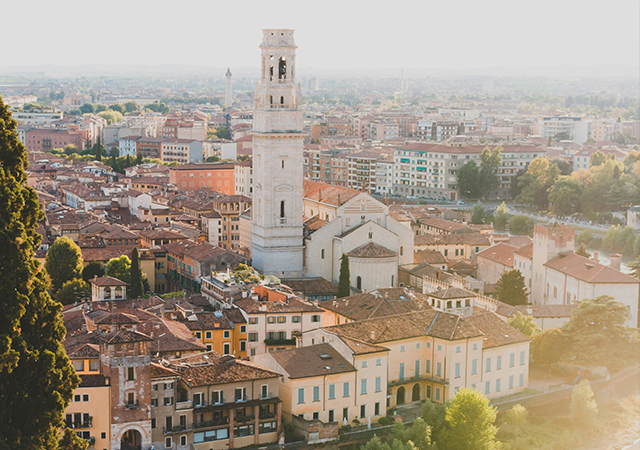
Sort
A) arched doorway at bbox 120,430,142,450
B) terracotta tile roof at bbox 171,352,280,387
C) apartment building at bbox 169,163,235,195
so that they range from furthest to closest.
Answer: apartment building at bbox 169,163,235,195, terracotta tile roof at bbox 171,352,280,387, arched doorway at bbox 120,430,142,450

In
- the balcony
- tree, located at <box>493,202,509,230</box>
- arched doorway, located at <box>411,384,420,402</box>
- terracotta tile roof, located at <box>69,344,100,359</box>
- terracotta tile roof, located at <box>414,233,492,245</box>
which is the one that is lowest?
tree, located at <box>493,202,509,230</box>

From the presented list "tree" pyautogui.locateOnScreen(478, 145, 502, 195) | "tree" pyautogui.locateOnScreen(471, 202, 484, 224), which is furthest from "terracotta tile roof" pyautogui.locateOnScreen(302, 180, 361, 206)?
"tree" pyautogui.locateOnScreen(478, 145, 502, 195)

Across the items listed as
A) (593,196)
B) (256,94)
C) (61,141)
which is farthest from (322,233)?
(61,141)

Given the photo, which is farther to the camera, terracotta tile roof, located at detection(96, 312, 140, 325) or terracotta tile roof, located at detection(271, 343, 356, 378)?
terracotta tile roof, located at detection(96, 312, 140, 325)

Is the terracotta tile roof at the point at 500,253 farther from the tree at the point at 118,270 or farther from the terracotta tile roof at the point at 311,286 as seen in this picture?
the tree at the point at 118,270

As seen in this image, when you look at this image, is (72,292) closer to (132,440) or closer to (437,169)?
(132,440)

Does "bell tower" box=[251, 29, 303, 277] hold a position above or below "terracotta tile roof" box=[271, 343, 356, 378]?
above

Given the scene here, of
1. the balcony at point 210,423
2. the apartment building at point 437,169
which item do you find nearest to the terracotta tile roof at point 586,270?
the balcony at point 210,423

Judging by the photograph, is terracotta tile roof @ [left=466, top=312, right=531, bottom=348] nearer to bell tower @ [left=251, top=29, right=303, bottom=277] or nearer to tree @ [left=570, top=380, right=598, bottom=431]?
tree @ [left=570, top=380, right=598, bottom=431]
